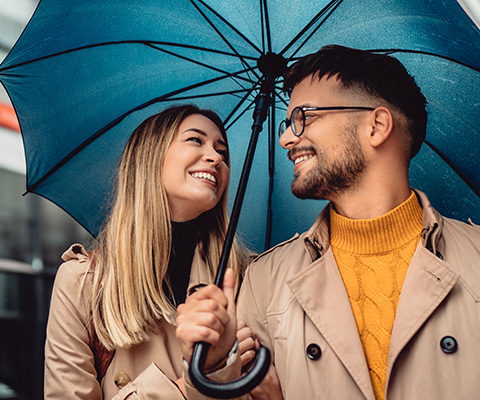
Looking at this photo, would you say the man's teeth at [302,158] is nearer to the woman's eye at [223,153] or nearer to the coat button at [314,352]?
the woman's eye at [223,153]

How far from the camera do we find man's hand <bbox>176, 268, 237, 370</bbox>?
1918 millimetres

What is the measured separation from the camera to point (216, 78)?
317 centimetres

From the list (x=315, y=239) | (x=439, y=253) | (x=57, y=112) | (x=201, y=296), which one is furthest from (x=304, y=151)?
(x=57, y=112)

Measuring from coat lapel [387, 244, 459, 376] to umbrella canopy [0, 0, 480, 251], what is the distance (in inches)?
37.0

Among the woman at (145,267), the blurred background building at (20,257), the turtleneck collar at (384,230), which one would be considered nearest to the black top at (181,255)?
the woman at (145,267)

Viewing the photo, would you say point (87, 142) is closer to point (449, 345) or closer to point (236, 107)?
point (236, 107)

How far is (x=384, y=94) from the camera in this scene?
9.43ft

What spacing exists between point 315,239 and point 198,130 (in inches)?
43.5

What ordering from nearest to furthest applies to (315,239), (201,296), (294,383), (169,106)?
1. (201,296)
2. (294,383)
3. (315,239)
4. (169,106)

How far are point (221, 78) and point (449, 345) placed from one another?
1.83m

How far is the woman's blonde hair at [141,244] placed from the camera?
2914 mm

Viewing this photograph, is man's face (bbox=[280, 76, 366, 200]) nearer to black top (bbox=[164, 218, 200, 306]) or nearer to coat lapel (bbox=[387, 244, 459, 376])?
coat lapel (bbox=[387, 244, 459, 376])

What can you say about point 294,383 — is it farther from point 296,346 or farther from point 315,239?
point 315,239

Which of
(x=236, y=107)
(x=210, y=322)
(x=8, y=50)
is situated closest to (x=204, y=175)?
(x=236, y=107)
